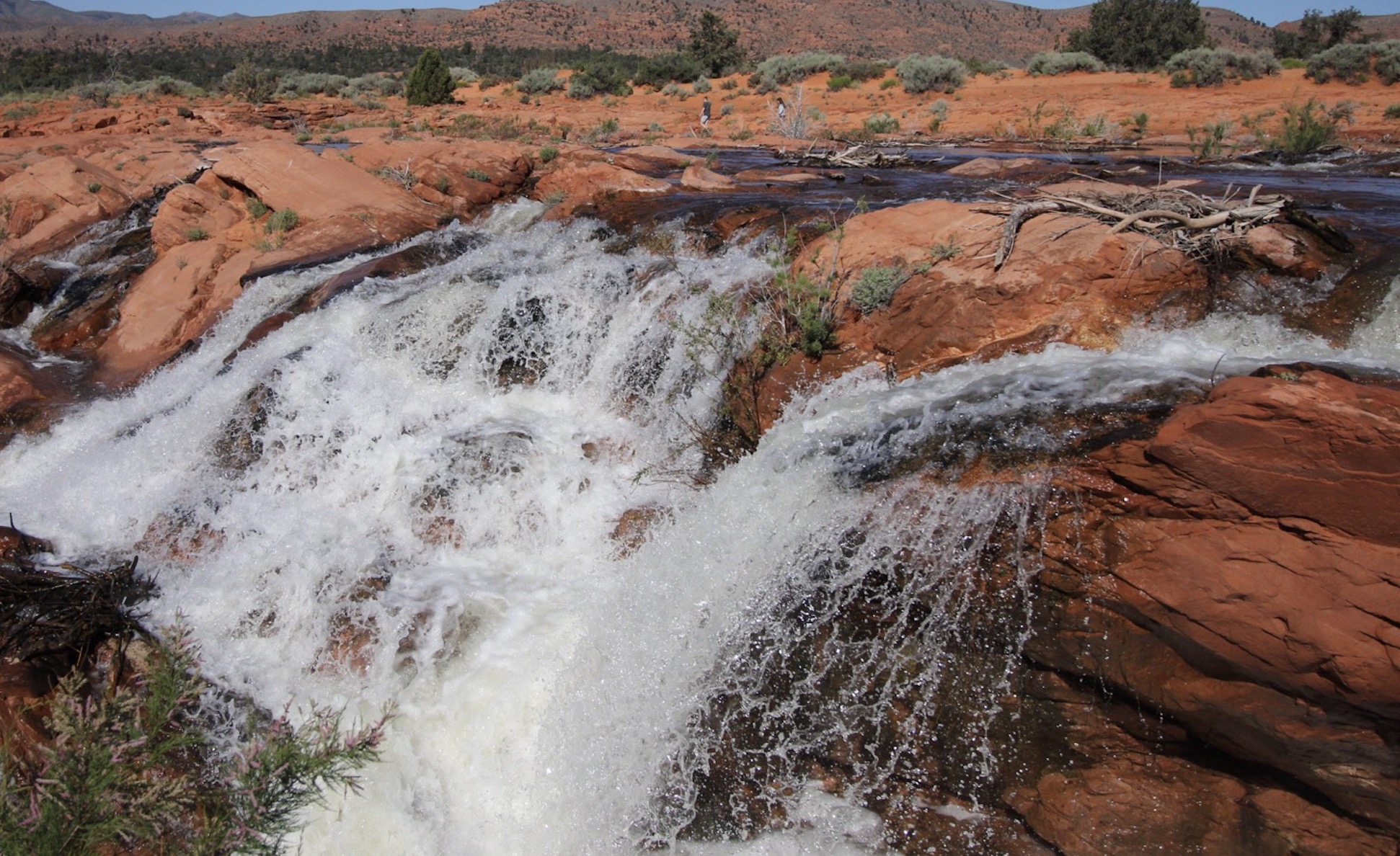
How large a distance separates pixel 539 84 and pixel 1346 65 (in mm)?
24739

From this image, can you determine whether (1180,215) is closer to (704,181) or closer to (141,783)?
(141,783)

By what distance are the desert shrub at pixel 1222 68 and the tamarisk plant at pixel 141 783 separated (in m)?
25.4

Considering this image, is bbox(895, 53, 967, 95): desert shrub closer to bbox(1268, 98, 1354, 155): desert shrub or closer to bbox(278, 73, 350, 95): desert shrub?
bbox(1268, 98, 1354, 155): desert shrub

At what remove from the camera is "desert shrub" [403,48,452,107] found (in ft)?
89.6

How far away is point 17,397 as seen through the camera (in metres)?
8.23

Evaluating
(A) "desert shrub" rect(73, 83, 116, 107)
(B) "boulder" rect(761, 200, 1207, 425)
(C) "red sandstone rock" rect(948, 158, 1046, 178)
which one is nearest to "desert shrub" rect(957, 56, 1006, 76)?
(C) "red sandstone rock" rect(948, 158, 1046, 178)

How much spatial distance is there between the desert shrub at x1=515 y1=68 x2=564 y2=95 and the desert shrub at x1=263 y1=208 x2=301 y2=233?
2202 centimetres

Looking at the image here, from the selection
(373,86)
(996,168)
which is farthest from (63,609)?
(373,86)

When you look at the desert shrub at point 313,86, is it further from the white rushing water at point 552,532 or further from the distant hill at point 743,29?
the white rushing water at point 552,532

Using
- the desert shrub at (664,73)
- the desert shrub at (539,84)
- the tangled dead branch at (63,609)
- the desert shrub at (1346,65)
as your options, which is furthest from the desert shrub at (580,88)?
the tangled dead branch at (63,609)

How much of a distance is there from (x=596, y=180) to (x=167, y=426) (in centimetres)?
647

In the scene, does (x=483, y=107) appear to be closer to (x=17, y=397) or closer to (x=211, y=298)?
(x=211, y=298)

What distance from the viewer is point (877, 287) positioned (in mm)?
6258

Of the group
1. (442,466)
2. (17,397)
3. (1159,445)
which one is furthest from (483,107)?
(1159,445)
